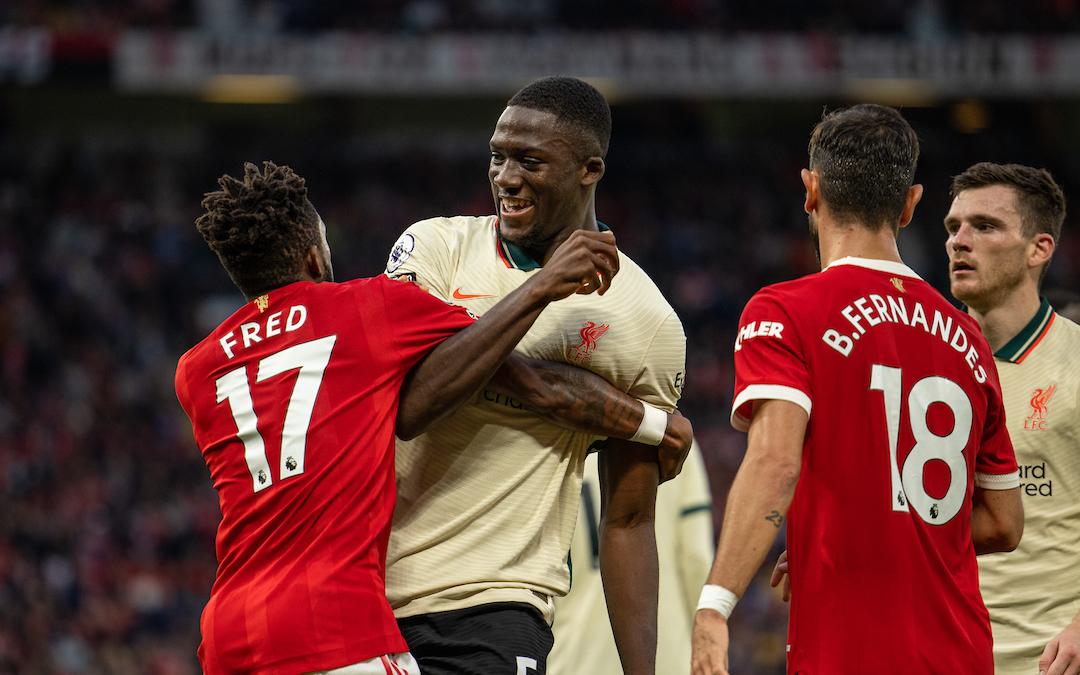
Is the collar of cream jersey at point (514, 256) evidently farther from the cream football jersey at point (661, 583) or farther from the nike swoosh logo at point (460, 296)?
the cream football jersey at point (661, 583)

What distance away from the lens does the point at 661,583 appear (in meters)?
5.55

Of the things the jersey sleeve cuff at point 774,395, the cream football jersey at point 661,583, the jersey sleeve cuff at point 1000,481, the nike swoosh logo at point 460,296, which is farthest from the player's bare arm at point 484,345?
the cream football jersey at point 661,583

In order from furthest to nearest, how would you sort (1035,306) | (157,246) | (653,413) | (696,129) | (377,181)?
(696,129) < (377,181) < (157,246) < (1035,306) < (653,413)

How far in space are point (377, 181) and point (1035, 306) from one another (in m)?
18.1

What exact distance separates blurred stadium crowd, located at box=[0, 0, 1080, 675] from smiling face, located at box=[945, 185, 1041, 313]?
30.4ft

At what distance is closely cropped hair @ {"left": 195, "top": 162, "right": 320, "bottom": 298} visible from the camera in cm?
319

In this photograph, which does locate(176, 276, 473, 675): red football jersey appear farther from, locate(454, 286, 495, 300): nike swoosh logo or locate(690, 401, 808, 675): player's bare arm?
locate(690, 401, 808, 675): player's bare arm

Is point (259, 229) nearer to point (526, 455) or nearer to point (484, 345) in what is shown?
point (484, 345)

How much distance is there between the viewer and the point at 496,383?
3287 millimetres

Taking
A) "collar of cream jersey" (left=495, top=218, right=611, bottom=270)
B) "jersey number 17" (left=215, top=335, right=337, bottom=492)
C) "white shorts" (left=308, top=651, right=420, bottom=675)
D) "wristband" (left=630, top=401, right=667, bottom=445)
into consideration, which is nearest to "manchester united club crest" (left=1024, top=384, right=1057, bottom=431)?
"wristband" (left=630, top=401, right=667, bottom=445)

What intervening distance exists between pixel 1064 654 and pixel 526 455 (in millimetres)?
1876

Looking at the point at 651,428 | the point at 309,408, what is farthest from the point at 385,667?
the point at 651,428

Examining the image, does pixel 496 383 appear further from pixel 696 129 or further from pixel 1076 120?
pixel 1076 120

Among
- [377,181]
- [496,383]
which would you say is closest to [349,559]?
[496,383]
